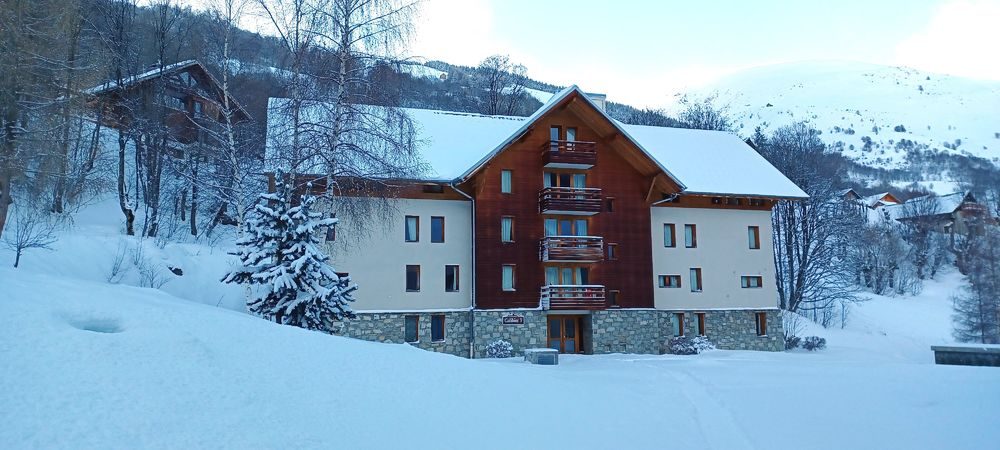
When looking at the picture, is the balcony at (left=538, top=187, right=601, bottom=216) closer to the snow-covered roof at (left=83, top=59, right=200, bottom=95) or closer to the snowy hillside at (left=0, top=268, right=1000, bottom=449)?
the snowy hillside at (left=0, top=268, right=1000, bottom=449)

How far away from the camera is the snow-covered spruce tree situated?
17.6 meters

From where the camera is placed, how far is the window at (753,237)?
3347cm

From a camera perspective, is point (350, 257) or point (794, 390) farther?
Answer: point (350, 257)

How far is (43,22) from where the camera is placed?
17562 millimetres

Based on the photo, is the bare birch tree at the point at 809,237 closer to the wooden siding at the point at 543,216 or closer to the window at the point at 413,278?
the wooden siding at the point at 543,216

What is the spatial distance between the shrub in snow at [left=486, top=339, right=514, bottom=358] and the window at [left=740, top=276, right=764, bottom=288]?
12622 mm

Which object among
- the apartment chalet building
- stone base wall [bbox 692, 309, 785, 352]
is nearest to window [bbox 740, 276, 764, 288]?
the apartment chalet building

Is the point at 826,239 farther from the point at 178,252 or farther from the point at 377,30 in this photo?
the point at 178,252

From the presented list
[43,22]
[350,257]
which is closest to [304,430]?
[43,22]

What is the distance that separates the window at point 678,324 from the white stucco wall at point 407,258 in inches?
393

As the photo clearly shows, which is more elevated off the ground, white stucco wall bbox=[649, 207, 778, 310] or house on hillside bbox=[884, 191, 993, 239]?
house on hillside bbox=[884, 191, 993, 239]

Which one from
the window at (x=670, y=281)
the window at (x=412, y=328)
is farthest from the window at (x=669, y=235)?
the window at (x=412, y=328)

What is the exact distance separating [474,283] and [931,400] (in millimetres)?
17847

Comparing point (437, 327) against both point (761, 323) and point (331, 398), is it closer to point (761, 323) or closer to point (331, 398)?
point (761, 323)
